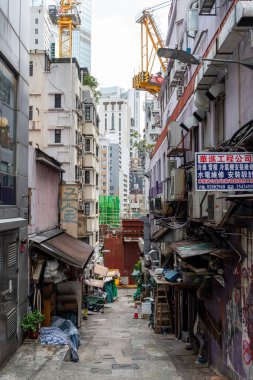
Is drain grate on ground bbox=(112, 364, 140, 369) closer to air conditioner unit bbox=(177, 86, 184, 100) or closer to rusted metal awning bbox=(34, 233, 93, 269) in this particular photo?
rusted metal awning bbox=(34, 233, 93, 269)

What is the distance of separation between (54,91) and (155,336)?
76.9ft

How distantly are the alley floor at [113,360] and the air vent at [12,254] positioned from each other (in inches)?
93.3

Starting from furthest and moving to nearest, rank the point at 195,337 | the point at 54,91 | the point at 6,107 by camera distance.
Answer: the point at 54,91
the point at 195,337
the point at 6,107

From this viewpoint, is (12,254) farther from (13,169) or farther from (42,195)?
(42,195)

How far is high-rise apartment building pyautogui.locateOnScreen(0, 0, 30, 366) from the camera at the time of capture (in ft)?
34.9

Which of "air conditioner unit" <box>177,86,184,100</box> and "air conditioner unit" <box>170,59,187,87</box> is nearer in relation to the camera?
"air conditioner unit" <box>170,59,187,87</box>

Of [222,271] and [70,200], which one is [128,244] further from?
[222,271]

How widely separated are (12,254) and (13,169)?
2.28 metres

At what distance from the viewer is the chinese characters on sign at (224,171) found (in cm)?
794

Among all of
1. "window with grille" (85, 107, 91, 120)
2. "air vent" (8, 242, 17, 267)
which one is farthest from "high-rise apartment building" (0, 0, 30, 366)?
"window with grille" (85, 107, 91, 120)

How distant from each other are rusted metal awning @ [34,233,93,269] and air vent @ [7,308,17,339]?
7.95 feet

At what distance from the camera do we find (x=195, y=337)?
46.8 ft

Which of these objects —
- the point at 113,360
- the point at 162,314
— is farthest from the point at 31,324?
the point at 162,314

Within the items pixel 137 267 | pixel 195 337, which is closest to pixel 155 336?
pixel 195 337
